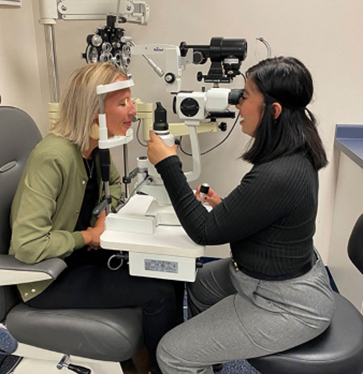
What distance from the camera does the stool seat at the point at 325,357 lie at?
988 millimetres

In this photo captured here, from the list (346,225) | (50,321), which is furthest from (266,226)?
(346,225)

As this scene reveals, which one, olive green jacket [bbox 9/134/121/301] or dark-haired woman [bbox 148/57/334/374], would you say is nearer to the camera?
dark-haired woman [bbox 148/57/334/374]

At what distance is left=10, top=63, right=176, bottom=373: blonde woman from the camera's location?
113 centimetres

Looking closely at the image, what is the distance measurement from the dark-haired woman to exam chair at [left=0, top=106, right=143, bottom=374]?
0.15 m

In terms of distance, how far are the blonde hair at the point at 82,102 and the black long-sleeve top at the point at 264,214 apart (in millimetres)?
315

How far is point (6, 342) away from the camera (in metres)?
1.21

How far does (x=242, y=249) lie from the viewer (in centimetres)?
109

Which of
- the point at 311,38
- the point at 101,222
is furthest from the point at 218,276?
the point at 311,38

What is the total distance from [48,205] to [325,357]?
838 millimetres

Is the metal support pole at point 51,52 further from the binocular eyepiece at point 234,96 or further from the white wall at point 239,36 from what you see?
the binocular eyepiece at point 234,96

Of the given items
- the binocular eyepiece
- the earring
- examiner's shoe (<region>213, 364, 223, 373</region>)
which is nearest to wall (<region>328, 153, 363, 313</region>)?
examiner's shoe (<region>213, 364, 223, 373</region>)

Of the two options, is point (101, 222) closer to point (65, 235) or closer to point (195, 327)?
point (65, 235)

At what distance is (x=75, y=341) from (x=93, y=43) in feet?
3.52

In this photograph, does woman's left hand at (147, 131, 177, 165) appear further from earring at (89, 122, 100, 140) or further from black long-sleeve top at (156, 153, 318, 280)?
earring at (89, 122, 100, 140)
